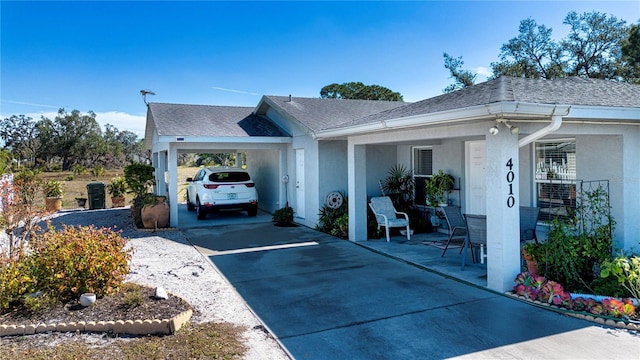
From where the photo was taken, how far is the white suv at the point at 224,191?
45.3 feet

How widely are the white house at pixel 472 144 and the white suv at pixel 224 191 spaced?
3.05 ft

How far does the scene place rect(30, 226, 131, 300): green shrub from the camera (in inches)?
209

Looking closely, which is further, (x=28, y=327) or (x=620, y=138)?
(x=620, y=138)

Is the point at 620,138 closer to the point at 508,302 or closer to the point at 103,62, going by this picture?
the point at 508,302

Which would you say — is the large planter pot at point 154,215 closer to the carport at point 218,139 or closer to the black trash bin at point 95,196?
the carport at point 218,139

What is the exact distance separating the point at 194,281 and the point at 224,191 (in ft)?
23.0

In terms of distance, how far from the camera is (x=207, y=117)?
1480 centimetres

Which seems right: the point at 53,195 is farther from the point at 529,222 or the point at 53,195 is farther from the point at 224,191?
the point at 529,222

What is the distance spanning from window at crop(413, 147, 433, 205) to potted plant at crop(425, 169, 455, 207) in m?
0.60

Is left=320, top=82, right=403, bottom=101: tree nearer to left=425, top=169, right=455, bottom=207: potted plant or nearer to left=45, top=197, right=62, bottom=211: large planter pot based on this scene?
left=45, top=197, right=62, bottom=211: large planter pot

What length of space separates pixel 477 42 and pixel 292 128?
916cm

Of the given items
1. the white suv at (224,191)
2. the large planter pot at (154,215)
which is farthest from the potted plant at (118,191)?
the large planter pot at (154,215)

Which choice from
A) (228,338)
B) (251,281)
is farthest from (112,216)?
(228,338)

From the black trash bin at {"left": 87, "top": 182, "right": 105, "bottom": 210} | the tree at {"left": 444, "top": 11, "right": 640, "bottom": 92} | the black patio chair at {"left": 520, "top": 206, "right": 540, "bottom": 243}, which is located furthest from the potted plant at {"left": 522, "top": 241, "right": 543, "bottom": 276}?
the tree at {"left": 444, "top": 11, "right": 640, "bottom": 92}
